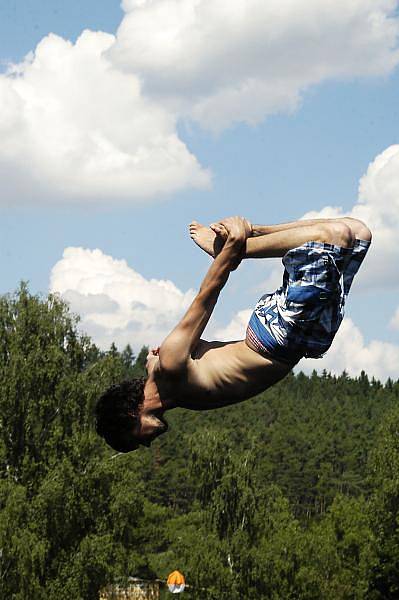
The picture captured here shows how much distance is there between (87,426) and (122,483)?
2152 mm

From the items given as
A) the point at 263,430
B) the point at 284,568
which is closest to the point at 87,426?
the point at 284,568

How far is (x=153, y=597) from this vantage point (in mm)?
61219

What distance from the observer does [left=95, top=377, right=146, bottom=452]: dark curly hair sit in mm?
7395

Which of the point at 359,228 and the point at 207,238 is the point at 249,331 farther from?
the point at 359,228

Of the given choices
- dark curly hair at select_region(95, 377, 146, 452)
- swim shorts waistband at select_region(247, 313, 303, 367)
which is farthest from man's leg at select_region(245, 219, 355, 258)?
dark curly hair at select_region(95, 377, 146, 452)

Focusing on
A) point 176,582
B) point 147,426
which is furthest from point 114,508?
point 147,426

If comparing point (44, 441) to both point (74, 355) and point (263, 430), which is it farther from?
point (263, 430)

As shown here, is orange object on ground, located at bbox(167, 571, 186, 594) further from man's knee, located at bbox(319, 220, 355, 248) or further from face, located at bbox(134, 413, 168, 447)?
man's knee, located at bbox(319, 220, 355, 248)

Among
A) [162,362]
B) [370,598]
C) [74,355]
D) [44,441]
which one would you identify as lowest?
[370,598]

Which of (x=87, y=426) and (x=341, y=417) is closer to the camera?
(x=87, y=426)

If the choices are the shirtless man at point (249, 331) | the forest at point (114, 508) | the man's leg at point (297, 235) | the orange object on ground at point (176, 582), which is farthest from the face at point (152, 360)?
the orange object on ground at point (176, 582)

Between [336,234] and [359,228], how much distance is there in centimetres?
27

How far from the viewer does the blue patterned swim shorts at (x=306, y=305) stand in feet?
23.4

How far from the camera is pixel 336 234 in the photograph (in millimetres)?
7203
